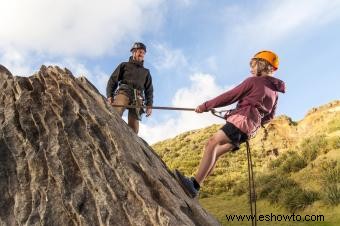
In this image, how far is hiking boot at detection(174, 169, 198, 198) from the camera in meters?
7.42

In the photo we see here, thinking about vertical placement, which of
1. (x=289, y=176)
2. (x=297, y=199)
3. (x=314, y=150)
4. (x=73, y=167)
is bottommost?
(x=73, y=167)

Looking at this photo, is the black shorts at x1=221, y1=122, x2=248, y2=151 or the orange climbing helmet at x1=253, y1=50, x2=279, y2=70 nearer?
the black shorts at x1=221, y1=122, x2=248, y2=151

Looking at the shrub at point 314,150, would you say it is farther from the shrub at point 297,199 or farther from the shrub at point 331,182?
the shrub at point 297,199

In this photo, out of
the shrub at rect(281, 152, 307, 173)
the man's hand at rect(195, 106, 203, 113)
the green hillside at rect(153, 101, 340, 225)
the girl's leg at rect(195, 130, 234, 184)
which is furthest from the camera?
the shrub at rect(281, 152, 307, 173)

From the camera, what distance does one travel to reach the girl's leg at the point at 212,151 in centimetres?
734

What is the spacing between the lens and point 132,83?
9.91 metres

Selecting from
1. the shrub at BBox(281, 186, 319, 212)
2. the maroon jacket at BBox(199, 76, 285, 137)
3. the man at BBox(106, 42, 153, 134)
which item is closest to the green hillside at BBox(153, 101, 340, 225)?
the shrub at BBox(281, 186, 319, 212)

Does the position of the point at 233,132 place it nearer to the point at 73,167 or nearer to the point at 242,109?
the point at 242,109

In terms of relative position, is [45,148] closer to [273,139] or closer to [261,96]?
[261,96]

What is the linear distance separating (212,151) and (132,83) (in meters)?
3.18

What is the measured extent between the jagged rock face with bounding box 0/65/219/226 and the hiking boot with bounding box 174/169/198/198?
0.76 ft

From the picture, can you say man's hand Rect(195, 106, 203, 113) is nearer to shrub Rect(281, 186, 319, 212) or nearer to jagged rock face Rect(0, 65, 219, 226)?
jagged rock face Rect(0, 65, 219, 226)

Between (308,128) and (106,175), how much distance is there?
1163 inches

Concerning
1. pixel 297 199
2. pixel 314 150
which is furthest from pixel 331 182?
pixel 314 150
